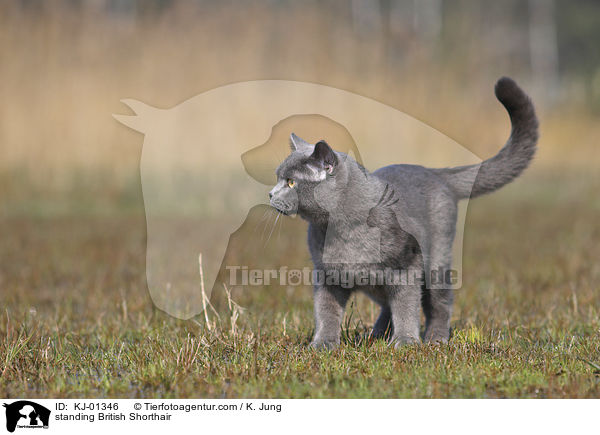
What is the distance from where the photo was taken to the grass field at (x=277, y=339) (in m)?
2.26

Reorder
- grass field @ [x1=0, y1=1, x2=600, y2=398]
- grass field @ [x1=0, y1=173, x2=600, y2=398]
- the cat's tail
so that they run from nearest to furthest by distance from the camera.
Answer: grass field @ [x1=0, y1=173, x2=600, y2=398]
grass field @ [x1=0, y1=1, x2=600, y2=398]
the cat's tail

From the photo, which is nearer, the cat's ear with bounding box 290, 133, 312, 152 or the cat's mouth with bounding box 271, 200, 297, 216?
the cat's mouth with bounding box 271, 200, 297, 216

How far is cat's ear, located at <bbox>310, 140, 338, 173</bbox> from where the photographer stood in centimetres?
261

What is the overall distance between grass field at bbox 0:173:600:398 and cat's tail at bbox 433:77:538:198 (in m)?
0.69

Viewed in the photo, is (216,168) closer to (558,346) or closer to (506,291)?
(506,291)

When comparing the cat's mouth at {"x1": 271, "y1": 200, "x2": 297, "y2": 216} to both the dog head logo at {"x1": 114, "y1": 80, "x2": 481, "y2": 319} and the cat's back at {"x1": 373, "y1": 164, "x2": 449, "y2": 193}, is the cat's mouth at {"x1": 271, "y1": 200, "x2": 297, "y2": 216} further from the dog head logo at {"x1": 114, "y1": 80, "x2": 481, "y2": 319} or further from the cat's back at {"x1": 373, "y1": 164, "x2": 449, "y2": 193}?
the cat's back at {"x1": 373, "y1": 164, "x2": 449, "y2": 193}

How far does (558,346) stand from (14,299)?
3.12 meters

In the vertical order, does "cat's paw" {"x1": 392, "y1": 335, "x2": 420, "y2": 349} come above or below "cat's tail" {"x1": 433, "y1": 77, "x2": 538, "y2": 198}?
below

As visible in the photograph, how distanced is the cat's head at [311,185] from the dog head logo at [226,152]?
22 centimetres

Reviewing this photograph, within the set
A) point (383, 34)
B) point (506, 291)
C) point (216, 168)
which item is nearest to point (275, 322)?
point (506, 291)
